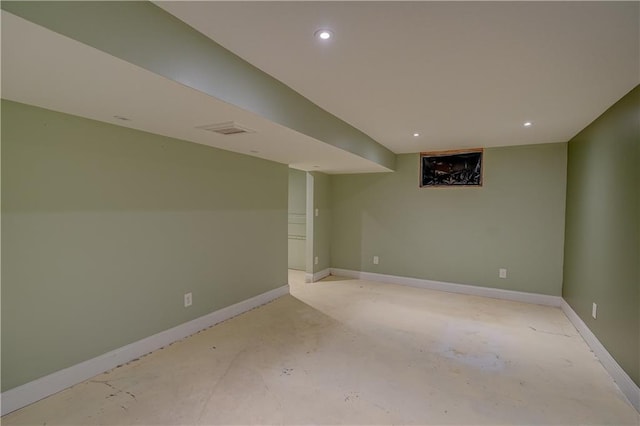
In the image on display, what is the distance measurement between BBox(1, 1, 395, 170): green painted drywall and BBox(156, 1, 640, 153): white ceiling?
73 millimetres

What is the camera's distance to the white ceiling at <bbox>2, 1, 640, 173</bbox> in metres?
1.37

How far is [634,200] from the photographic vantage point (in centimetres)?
218

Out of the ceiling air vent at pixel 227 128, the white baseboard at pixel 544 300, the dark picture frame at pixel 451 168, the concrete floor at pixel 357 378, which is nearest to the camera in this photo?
the concrete floor at pixel 357 378

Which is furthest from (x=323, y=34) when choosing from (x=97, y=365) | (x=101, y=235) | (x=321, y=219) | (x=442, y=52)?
(x=321, y=219)

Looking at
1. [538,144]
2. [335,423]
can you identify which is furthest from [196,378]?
[538,144]

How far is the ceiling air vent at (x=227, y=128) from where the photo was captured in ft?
7.48

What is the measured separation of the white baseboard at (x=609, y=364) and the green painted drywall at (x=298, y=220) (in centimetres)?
408

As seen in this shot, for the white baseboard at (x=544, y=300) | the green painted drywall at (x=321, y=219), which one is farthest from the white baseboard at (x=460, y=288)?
the green painted drywall at (x=321, y=219)

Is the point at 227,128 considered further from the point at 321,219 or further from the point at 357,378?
the point at 321,219

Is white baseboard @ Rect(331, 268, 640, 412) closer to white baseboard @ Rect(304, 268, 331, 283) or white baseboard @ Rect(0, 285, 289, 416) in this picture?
white baseboard @ Rect(304, 268, 331, 283)

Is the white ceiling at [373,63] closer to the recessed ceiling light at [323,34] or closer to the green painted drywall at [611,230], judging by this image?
the recessed ceiling light at [323,34]

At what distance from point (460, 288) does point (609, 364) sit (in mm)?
2192

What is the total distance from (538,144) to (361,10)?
3851 mm

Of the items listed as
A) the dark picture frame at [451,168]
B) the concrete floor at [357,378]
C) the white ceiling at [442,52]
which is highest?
the white ceiling at [442,52]
